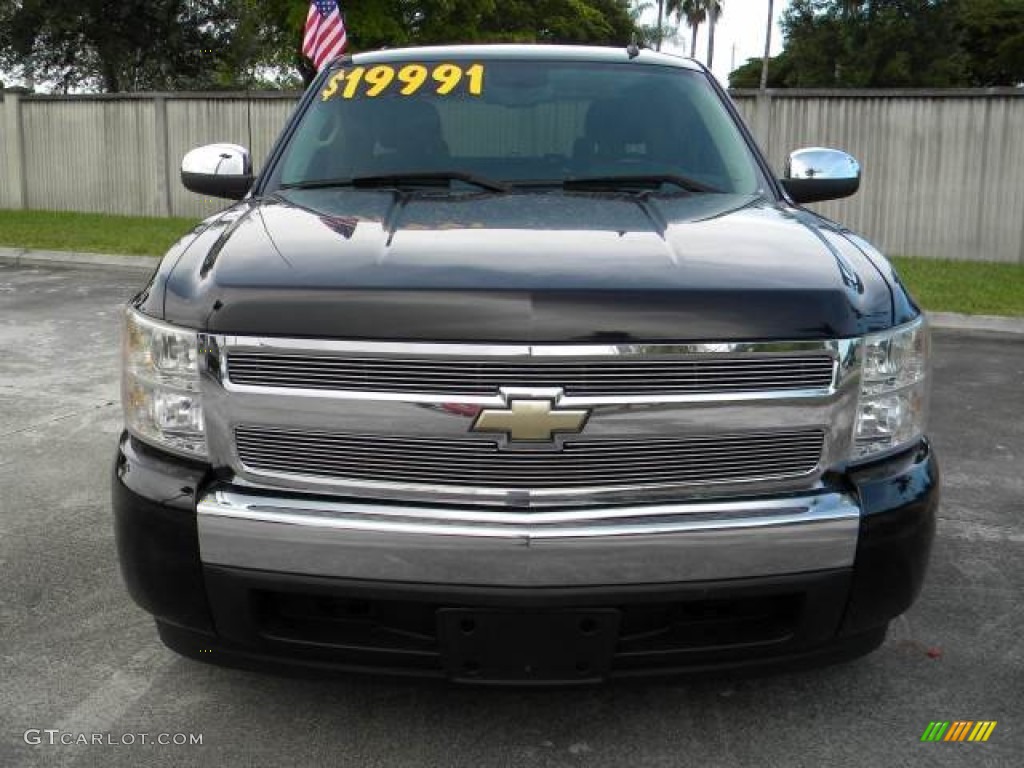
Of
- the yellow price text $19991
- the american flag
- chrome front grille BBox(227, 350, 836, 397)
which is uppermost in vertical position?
the american flag

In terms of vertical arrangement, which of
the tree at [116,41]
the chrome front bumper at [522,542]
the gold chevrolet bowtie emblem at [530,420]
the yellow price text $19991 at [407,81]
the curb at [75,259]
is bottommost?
the curb at [75,259]

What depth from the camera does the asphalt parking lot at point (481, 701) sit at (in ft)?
8.31

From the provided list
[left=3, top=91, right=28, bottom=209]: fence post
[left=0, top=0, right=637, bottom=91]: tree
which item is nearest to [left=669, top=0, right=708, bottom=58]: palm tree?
[left=0, top=0, right=637, bottom=91]: tree

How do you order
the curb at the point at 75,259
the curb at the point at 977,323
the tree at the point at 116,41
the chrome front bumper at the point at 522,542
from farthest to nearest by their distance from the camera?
the tree at the point at 116,41
the curb at the point at 75,259
the curb at the point at 977,323
the chrome front bumper at the point at 522,542

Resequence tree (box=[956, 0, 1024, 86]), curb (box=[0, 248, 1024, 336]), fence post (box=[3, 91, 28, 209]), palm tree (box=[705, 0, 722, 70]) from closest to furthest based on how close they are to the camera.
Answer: curb (box=[0, 248, 1024, 336]) < fence post (box=[3, 91, 28, 209]) < tree (box=[956, 0, 1024, 86]) < palm tree (box=[705, 0, 722, 70])

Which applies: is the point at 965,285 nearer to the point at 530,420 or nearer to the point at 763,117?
the point at 763,117

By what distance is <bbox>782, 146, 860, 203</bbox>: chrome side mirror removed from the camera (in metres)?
3.99

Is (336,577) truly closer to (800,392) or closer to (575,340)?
(575,340)

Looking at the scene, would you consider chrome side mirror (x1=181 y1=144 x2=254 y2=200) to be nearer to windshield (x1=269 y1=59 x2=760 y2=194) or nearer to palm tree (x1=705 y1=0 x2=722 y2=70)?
windshield (x1=269 y1=59 x2=760 y2=194)

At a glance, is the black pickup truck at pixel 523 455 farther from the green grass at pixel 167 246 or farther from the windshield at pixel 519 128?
the green grass at pixel 167 246

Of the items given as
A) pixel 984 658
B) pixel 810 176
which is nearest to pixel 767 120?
pixel 810 176

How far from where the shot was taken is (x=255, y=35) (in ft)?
95.0

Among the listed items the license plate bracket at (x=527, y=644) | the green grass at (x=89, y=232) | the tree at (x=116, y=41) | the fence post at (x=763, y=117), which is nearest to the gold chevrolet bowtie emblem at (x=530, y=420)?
the license plate bracket at (x=527, y=644)

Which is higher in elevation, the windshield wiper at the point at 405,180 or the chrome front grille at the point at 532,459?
the windshield wiper at the point at 405,180
